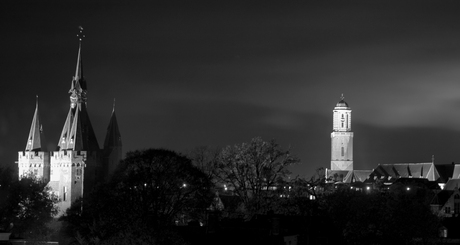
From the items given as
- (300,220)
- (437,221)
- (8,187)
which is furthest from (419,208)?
(8,187)

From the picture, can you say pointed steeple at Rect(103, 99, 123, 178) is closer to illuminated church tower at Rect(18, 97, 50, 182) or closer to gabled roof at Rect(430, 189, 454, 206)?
illuminated church tower at Rect(18, 97, 50, 182)

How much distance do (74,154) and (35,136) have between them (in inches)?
343

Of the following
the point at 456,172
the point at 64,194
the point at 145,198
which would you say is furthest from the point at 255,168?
the point at 456,172

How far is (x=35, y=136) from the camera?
174250mm

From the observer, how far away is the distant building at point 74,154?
169000 millimetres

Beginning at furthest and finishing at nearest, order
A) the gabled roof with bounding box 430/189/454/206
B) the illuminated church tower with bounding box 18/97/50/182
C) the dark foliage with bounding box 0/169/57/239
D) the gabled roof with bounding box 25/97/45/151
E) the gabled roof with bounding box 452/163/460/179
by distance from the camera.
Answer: the gabled roof with bounding box 452/163/460/179, the gabled roof with bounding box 25/97/45/151, the illuminated church tower with bounding box 18/97/50/182, the gabled roof with bounding box 430/189/454/206, the dark foliage with bounding box 0/169/57/239

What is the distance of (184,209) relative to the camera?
83875 mm

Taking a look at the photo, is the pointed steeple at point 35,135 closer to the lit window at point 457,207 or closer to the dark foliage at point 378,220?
the lit window at point 457,207

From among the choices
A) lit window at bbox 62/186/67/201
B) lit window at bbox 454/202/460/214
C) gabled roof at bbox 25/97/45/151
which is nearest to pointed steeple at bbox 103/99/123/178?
lit window at bbox 62/186/67/201

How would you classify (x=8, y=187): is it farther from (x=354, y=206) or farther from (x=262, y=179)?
(x=354, y=206)

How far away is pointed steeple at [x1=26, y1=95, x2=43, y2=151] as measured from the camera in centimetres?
17250

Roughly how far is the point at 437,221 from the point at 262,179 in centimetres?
2049

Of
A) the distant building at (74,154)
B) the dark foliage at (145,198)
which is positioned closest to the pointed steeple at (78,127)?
the distant building at (74,154)

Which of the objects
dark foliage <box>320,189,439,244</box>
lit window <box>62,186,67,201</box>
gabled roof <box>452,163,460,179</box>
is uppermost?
gabled roof <box>452,163,460,179</box>
